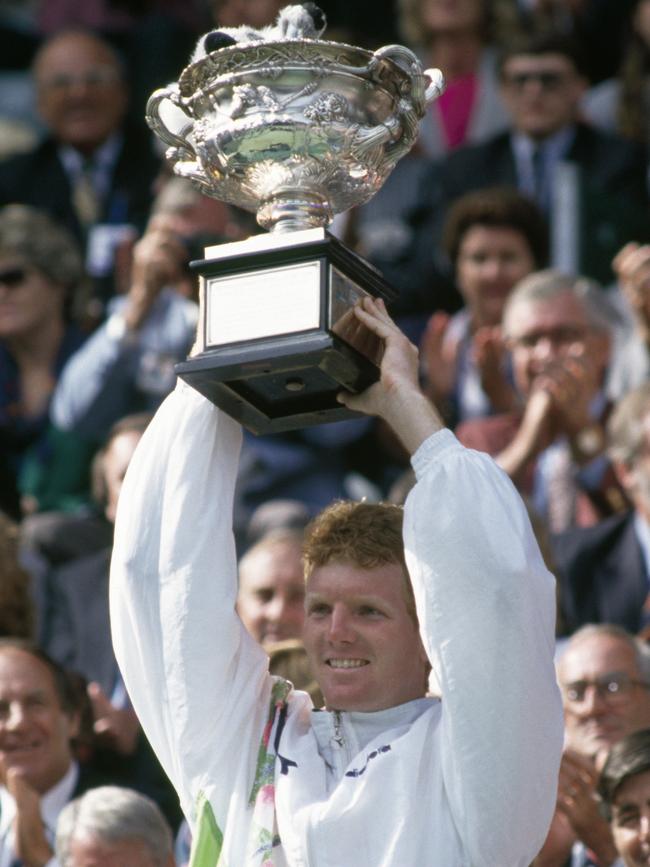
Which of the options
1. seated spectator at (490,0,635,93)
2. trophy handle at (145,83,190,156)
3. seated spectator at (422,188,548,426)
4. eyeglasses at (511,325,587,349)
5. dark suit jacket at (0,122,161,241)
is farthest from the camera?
seated spectator at (490,0,635,93)

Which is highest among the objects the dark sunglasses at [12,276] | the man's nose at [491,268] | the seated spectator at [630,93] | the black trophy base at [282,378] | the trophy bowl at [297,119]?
the seated spectator at [630,93]

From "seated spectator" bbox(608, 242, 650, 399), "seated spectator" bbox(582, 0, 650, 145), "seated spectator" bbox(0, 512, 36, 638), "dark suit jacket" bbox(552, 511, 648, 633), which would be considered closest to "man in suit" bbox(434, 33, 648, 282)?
"seated spectator" bbox(582, 0, 650, 145)

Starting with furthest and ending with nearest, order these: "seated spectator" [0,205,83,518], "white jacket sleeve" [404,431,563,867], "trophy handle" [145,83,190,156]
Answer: "seated spectator" [0,205,83,518] → "trophy handle" [145,83,190,156] → "white jacket sleeve" [404,431,563,867]

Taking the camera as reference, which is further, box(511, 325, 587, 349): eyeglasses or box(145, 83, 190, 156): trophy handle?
box(511, 325, 587, 349): eyeglasses

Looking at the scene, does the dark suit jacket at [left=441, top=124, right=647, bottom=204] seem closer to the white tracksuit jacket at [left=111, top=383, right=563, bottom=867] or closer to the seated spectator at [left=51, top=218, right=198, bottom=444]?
the seated spectator at [left=51, top=218, right=198, bottom=444]

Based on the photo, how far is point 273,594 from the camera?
7.00m

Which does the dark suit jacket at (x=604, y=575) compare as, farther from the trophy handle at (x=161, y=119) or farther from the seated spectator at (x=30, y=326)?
the trophy handle at (x=161, y=119)

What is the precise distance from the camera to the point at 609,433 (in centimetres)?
776

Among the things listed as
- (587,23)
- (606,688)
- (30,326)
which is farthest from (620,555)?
(587,23)

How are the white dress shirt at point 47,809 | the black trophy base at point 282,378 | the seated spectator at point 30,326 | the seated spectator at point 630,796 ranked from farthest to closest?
the seated spectator at point 30,326, the white dress shirt at point 47,809, the seated spectator at point 630,796, the black trophy base at point 282,378

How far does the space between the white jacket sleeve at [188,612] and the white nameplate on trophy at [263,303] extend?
0.22m

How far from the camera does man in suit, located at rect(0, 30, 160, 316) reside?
10.6m

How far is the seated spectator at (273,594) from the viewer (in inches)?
274

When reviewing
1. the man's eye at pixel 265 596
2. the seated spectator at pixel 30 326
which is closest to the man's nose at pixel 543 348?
the man's eye at pixel 265 596
